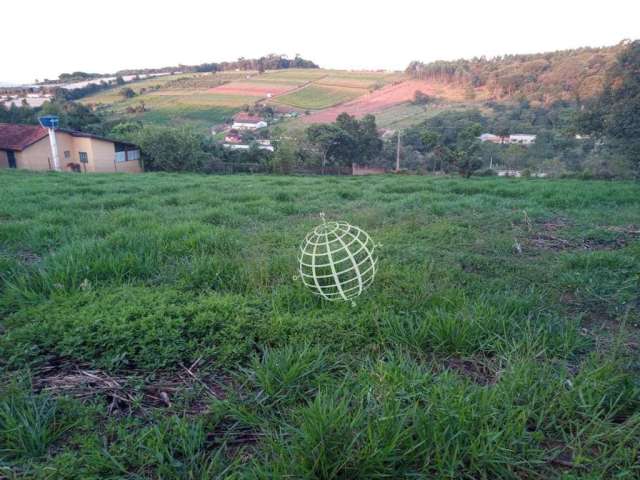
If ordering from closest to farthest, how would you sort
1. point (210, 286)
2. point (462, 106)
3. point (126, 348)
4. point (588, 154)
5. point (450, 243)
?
point (126, 348), point (210, 286), point (450, 243), point (588, 154), point (462, 106)

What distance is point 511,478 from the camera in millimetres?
1450

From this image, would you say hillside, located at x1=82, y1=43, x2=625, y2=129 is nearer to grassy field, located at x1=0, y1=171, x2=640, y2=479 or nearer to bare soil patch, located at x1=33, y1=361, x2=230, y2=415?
grassy field, located at x1=0, y1=171, x2=640, y2=479

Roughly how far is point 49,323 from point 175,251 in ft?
5.03

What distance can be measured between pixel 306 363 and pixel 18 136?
29.1 metres

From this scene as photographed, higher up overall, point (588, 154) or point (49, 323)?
point (49, 323)

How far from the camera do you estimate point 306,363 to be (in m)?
2.06

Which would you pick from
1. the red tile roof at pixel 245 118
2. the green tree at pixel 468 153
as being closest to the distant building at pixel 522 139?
the green tree at pixel 468 153

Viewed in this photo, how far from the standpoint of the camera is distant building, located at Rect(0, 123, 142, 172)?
23.1 m

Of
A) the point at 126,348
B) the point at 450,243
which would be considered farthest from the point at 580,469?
the point at 450,243

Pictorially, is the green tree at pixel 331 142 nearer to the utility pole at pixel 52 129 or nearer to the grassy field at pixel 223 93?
the utility pole at pixel 52 129

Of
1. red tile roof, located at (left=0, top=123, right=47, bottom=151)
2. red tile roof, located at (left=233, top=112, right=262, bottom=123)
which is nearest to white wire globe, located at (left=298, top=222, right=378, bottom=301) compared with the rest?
red tile roof, located at (left=0, top=123, right=47, bottom=151)

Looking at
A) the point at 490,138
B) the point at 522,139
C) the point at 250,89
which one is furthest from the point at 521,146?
the point at 250,89

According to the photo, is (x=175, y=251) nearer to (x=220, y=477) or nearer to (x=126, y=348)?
(x=126, y=348)

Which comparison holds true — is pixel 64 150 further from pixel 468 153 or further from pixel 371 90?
pixel 371 90
